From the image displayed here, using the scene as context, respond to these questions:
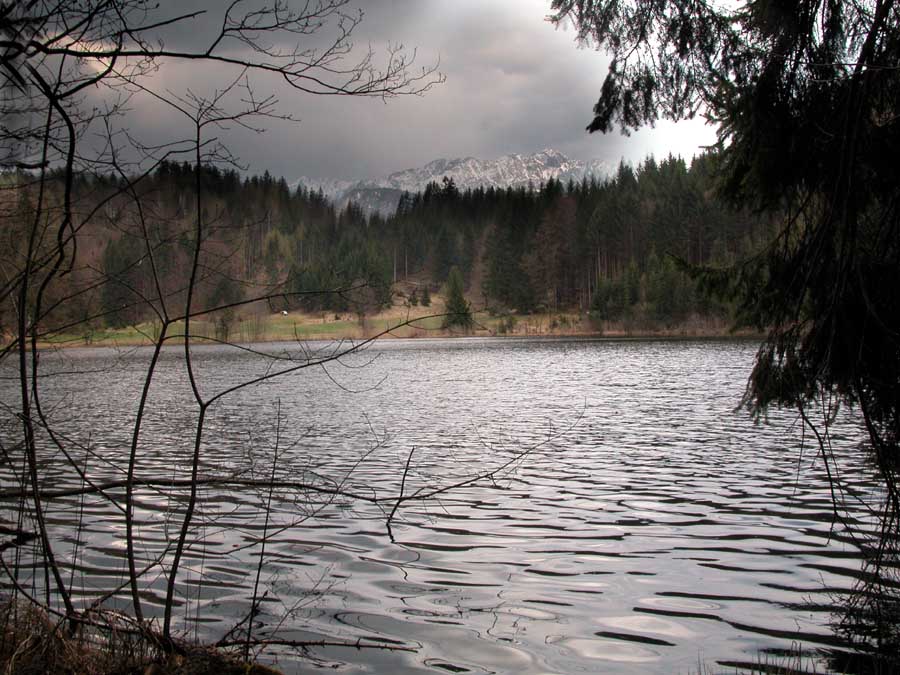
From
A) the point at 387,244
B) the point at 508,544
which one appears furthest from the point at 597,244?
the point at 508,544

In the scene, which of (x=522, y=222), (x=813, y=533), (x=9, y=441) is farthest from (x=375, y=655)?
(x=522, y=222)

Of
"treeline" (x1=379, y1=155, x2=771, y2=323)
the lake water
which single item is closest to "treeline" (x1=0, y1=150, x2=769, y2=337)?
"treeline" (x1=379, y1=155, x2=771, y2=323)

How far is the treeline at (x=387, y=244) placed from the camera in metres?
4.00

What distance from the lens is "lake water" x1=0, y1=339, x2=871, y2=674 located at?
4852 mm

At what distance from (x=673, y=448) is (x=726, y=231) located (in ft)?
246

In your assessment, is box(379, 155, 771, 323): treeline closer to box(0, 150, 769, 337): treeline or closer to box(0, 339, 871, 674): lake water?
box(0, 150, 769, 337): treeline

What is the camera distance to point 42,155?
371 centimetres

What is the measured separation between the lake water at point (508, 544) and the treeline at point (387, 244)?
525 millimetres

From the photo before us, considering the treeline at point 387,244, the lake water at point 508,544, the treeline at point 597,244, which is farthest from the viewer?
the treeline at point 597,244

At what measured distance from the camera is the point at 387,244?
13512cm

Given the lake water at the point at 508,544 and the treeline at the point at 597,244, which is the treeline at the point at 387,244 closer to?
the treeline at the point at 597,244

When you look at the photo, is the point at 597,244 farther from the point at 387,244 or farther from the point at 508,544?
the point at 508,544

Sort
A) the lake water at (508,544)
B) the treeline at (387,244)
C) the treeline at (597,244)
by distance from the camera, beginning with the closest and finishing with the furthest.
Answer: the treeline at (387,244), the lake water at (508,544), the treeline at (597,244)

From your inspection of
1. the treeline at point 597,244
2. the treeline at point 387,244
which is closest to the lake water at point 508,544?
the treeline at point 387,244
